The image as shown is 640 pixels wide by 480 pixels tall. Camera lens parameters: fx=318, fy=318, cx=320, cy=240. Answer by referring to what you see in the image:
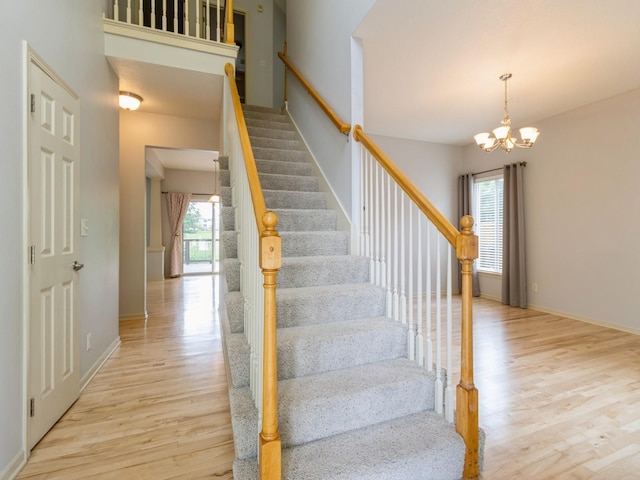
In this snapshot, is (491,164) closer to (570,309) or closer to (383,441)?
(570,309)

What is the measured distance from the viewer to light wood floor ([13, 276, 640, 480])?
160 cm

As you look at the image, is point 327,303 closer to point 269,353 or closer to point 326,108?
point 269,353

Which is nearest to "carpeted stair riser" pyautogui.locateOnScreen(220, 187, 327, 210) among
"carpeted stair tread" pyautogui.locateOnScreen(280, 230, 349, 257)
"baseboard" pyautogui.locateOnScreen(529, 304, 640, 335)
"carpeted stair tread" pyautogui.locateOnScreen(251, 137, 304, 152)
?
"carpeted stair tread" pyautogui.locateOnScreen(280, 230, 349, 257)

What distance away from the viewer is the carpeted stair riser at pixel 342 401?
4.72 feet

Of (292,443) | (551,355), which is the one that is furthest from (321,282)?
(551,355)

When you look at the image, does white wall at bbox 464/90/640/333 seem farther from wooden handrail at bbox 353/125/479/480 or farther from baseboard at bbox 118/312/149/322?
baseboard at bbox 118/312/149/322

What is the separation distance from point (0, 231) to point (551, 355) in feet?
13.5

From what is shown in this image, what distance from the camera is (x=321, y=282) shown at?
236 cm

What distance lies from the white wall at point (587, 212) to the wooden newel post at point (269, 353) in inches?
176

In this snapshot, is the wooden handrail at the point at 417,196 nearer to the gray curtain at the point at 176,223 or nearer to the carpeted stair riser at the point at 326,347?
the carpeted stair riser at the point at 326,347

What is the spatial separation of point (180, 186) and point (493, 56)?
737 cm

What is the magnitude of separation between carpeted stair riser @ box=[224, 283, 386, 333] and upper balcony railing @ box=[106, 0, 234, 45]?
9.46 feet

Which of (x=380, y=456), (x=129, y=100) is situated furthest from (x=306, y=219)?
(x=129, y=100)

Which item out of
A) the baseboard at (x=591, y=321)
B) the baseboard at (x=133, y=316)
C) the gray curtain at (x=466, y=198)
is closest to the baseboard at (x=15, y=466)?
the baseboard at (x=133, y=316)
